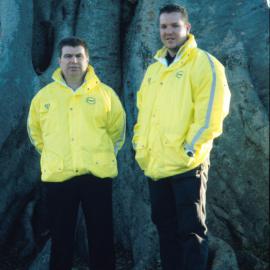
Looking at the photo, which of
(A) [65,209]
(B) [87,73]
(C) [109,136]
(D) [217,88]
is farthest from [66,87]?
(D) [217,88]

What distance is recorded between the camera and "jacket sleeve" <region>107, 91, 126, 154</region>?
5215 mm

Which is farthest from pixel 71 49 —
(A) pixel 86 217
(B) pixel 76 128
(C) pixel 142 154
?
(A) pixel 86 217

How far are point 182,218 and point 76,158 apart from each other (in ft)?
3.95

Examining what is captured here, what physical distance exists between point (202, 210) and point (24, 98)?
3312 mm

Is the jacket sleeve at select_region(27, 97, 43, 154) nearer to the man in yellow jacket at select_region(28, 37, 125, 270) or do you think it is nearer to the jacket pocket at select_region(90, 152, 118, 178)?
the man in yellow jacket at select_region(28, 37, 125, 270)

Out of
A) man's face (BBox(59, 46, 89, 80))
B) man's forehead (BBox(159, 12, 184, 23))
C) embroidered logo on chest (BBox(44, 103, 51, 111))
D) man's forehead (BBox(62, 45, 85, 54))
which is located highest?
man's forehead (BBox(159, 12, 184, 23))

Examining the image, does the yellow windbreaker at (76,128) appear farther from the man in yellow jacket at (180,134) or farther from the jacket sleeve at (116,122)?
the man in yellow jacket at (180,134)

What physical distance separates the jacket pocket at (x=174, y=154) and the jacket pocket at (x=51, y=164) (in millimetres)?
1089

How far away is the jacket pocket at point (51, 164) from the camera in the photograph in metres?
4.84

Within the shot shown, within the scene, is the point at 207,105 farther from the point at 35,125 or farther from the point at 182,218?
the point at 35,125

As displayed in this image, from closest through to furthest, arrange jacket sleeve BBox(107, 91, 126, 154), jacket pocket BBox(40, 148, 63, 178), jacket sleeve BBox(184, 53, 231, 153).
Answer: jacket sleeve BBox(184, 53, 231, 153) < jacket pocket BBox(40, 148, 63, 178) < jacket sleeve BBox(107, 91, 126, 154)

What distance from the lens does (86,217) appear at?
498 centimetres

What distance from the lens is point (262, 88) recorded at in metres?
5.94

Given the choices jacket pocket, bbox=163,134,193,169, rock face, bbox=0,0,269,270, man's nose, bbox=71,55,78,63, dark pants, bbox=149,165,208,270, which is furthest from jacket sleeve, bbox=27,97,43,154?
jacket pocket, bbox=163,134,193,169
